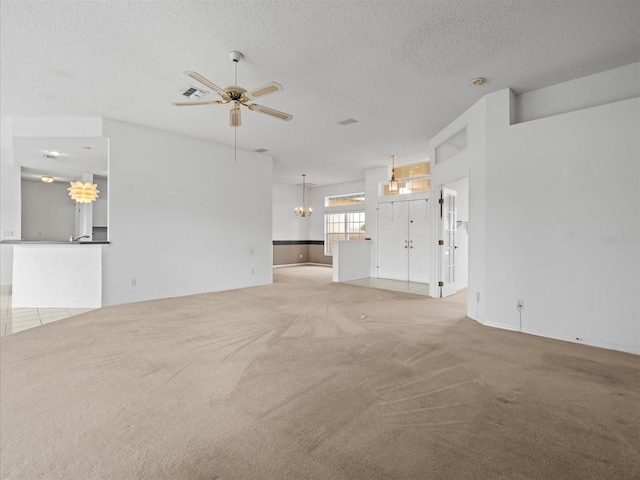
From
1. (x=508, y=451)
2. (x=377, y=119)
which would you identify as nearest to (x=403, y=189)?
(x=377, y=119)

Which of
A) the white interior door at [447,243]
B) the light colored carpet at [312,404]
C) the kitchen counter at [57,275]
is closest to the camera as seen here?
the light colored carpet at [312,404]

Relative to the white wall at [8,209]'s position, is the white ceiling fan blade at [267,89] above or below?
above

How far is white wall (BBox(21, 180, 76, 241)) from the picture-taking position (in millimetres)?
9828

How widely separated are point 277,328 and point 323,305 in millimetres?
1542

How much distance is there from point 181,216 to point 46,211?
6693mm

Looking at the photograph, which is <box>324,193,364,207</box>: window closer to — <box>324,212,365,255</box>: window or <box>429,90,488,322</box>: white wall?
<box>324,212,365,255</box>: window

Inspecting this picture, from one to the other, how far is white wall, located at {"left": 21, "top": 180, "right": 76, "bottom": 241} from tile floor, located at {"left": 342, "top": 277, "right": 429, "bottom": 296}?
9126mm

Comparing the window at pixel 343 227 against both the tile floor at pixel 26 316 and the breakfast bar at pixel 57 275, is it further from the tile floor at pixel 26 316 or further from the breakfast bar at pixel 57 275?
the tile floor at pixel 26 316

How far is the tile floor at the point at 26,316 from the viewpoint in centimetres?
431

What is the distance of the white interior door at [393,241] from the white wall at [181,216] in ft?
10.7

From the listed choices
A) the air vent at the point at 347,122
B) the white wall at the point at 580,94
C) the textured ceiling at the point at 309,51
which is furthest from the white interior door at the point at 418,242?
the white wall at the point at 580,94

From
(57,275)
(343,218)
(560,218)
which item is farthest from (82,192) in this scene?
(560,218)

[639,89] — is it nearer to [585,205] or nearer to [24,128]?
[585,205]

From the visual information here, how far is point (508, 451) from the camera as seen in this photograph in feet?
6.11
